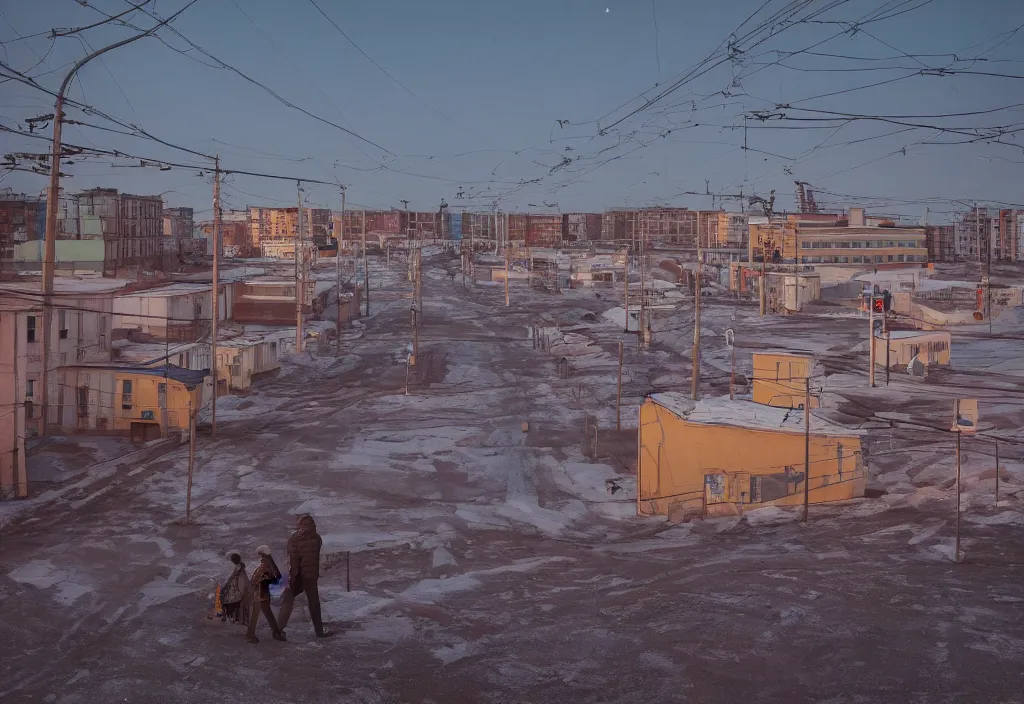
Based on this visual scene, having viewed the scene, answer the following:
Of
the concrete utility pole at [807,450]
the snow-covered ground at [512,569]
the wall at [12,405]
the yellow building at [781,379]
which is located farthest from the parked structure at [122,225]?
the concrete utility pole at [807,450]

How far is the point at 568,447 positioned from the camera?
64.1 ft

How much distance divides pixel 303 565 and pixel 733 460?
8147 mm

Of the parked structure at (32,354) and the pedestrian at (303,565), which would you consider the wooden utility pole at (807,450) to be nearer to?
the pedestrian at (303,565)

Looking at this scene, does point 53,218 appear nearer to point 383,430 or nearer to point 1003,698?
point 383,430

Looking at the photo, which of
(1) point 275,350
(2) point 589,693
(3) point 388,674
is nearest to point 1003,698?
(2) point 589,693

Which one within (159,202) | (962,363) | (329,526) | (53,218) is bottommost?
(329,526)

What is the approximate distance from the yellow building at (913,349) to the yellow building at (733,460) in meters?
11.6

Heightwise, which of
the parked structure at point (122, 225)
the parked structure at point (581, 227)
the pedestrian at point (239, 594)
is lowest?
the pedestrian at point (239, 594)

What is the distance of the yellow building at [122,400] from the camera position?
2022cm

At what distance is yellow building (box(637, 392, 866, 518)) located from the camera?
42.8 feet

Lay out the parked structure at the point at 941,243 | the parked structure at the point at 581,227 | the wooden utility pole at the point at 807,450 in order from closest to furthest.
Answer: the wooden utility pole at the point at 807,450 < the parked structure at the point at 941,243 < the parked structure at the point at 581,227

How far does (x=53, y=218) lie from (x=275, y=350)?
45.9ft

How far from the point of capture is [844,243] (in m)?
61.1

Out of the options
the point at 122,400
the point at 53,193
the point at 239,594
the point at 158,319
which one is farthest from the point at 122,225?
the point at 239,594
